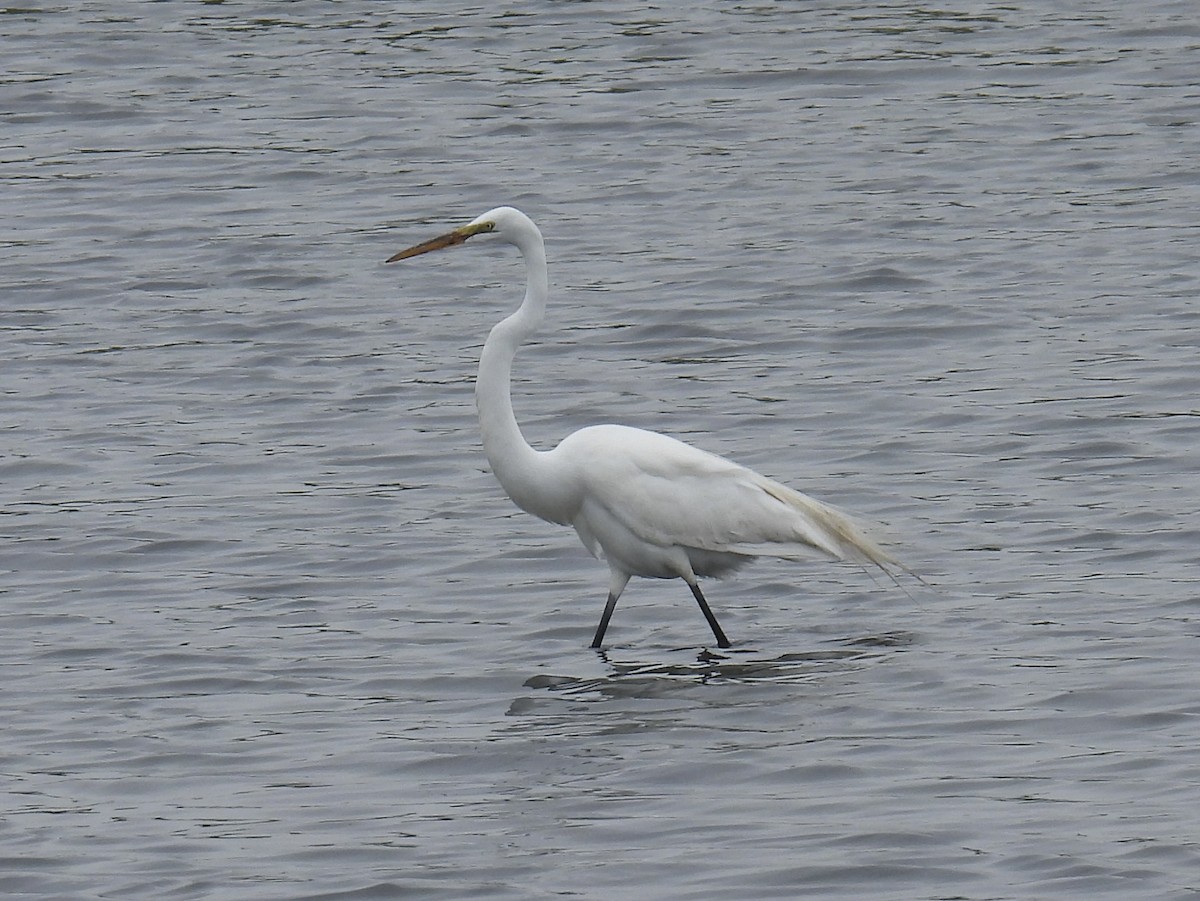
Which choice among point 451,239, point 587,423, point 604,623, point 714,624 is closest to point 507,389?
point 451,239

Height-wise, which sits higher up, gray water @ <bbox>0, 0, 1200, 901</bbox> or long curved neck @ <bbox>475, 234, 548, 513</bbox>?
long curved neck @ <bbox>475, 234, 548, 513</bbox>

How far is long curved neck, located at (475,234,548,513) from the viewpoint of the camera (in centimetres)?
891

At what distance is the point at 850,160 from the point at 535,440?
610 centimetres

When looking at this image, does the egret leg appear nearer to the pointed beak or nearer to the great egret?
the great egret

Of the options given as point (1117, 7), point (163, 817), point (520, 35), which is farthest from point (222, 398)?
point (1117, 7)

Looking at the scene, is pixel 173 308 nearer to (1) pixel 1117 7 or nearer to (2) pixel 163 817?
(2) pixel 163 817

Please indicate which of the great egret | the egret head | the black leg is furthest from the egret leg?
the egret head

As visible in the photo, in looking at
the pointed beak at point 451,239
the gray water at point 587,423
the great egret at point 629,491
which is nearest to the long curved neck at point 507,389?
the great egret at point 629,491

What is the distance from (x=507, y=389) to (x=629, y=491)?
0.58 metres

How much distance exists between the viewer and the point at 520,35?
2036 centimetres

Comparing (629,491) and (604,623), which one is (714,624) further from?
(629,491)

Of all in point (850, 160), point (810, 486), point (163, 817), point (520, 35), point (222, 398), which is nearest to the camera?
point (163, 817)

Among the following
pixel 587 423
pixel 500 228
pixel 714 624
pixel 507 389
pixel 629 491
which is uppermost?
pixel 500 228

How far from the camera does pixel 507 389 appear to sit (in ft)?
29.3
